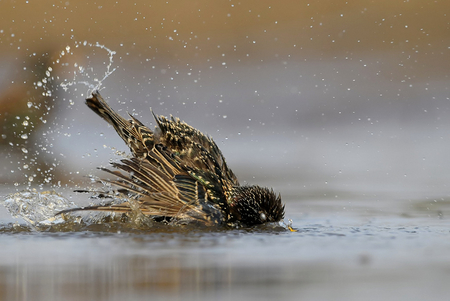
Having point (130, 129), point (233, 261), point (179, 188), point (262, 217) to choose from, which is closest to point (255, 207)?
point (262, 217)

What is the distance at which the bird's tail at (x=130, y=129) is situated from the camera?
24.8 ft

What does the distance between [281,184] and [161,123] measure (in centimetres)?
373

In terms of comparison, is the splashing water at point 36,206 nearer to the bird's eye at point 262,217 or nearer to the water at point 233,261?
the water at point 233,261

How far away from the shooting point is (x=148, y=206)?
713 cm

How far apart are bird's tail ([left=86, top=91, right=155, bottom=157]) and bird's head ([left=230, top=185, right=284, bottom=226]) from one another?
112cm

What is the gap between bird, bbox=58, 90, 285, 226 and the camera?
7082 millimetres

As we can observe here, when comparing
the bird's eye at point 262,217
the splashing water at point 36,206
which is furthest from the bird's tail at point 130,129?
the bird's eye at point 262,217

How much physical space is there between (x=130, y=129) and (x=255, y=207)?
166 cm

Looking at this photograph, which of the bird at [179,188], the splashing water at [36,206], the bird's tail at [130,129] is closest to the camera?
the bird at [179,188]

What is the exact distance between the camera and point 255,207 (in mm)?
7160

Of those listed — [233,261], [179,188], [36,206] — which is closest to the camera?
[233,261]

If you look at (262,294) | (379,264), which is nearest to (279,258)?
(379,264)

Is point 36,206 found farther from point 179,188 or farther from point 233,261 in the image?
point 233,261

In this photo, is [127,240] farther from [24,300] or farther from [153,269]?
[24,300]
